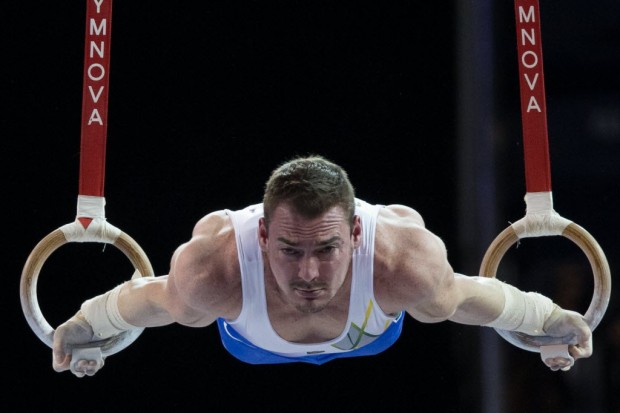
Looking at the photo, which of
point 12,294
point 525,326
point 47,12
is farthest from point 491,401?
point 47,12

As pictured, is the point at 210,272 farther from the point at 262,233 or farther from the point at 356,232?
the point at 356,232

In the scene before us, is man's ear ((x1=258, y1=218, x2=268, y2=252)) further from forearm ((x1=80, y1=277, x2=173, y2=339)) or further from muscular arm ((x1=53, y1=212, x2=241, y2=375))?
forearm ((x1=80, y1=277, x2=173, y2=339))

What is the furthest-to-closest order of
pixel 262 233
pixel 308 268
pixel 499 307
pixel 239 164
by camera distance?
pixel 239 164, pixel 499 307, pixel 262 233, pixel 308 268

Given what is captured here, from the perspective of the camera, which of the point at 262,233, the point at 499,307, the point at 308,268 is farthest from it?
the point at 499,307

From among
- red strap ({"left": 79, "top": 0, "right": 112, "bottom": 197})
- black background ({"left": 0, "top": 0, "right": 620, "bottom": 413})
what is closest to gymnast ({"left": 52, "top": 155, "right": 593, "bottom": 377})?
red strap ({"left": 79, "top": 0, "right": 112, "bottom": 197})

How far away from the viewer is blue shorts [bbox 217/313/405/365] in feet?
9.74

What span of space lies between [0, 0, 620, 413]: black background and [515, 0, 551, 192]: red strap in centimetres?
119

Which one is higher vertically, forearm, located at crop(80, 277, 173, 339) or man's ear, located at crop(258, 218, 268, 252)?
man's ear, located at crop(258, 218, 268, 252)

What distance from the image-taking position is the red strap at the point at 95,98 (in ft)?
9.57

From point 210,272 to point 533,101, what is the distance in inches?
48.4

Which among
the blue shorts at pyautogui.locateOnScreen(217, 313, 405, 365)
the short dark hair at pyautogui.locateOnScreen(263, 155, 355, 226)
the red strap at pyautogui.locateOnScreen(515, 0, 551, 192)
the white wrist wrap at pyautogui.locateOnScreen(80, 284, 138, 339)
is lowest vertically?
the blue shorts at pyautogui.locateOnScreen(217, 313, 405, 365)

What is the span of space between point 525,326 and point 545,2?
2.03m

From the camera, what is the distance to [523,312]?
2.92 metres

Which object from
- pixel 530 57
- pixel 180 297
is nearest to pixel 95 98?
pixel 180 297
